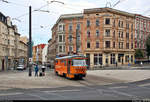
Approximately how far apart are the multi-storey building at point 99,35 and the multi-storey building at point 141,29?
14.3ft

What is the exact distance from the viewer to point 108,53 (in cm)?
4897

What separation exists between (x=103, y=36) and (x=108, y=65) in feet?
26.6

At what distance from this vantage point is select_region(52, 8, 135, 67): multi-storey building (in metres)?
49.0

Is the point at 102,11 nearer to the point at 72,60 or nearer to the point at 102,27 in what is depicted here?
the point at 102,27

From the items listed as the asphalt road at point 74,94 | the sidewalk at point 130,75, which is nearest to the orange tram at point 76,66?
the sidewalk at point 130,75

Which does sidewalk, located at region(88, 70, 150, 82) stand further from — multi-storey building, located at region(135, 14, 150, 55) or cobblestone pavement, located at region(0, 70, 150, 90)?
multi-storey building, located at region(135, 14, 150, 55)

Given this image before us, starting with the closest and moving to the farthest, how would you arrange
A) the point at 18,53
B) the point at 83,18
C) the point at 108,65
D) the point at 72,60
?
the point at 72,60, the point at 108,65, the point at 83,18, the point at 18,53

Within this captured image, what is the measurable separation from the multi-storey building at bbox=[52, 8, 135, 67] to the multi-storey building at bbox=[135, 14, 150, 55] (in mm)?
4348

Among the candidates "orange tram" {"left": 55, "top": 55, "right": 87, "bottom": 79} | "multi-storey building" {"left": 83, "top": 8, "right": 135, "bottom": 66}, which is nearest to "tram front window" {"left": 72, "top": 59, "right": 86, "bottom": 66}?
"orange tram" {"left": 55, "top": 55, "right": 87, "bottom": 79}

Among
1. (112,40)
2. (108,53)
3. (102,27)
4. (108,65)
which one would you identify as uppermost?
(102,27)

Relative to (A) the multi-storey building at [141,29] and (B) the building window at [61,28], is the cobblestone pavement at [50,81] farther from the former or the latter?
(A) the multi-storey building at [141,29]

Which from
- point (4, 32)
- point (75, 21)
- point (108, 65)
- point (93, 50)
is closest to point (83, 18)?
point (75, 21)

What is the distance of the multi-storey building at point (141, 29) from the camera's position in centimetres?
5672

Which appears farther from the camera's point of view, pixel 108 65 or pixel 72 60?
pixel 108 65
